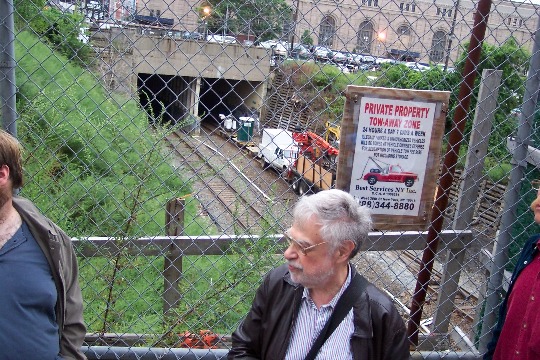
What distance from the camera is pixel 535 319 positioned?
2342mm

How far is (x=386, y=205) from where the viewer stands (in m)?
2.79

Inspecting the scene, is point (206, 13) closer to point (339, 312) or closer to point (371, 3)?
point (371, 3)

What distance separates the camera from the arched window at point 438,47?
2.77m

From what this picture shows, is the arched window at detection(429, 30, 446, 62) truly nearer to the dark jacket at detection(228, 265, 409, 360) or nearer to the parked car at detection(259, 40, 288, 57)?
the parked car at detection(259, 40, 288, 57)

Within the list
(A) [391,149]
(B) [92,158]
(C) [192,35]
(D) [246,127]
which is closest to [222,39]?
(C) [192,35]

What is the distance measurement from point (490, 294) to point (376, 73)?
1.35 m

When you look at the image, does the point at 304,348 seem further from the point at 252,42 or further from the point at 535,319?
the point at 252,42

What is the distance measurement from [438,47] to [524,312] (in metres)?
1.30

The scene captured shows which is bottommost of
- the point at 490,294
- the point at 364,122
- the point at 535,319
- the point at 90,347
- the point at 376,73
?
the point at 90,347

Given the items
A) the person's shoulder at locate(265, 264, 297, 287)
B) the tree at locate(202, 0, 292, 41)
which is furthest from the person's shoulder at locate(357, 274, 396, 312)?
the tree at locate(202, 0, 292, 41)

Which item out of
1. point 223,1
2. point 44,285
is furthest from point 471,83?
point 44,285

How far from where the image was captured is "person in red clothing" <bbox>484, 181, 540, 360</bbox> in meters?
2.35

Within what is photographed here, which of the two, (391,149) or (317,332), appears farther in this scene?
(391,149)

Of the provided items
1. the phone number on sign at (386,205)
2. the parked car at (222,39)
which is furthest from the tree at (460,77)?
the parked car at (222,39)
